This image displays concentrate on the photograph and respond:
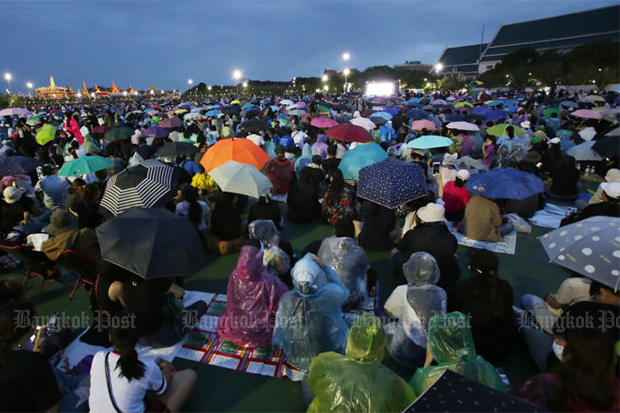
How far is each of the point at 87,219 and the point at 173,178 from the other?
1416 millimetres

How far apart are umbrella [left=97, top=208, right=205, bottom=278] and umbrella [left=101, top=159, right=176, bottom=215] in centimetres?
139

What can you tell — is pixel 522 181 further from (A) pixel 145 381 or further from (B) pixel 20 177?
(B) pixel 20 177

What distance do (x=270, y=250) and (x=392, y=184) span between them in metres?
2.15

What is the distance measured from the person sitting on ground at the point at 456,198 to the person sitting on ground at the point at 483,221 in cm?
46

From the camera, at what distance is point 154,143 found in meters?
9.82

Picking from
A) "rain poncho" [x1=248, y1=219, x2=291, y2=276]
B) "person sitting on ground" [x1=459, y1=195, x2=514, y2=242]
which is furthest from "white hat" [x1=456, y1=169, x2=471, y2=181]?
"rain poncho" [x1=248, y1=219, x2=291, y2=276]

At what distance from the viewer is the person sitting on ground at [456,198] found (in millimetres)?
6516

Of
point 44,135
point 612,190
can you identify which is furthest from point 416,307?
point 44,135

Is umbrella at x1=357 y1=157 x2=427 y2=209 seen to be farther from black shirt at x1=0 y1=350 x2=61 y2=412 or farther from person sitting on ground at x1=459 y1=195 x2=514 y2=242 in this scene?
black shirt at x1=0 y1=350 x2=61 y2=412

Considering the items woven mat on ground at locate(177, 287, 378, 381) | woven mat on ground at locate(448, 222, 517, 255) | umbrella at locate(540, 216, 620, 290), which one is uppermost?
umbrella at locate(540, 216, 620, 290)

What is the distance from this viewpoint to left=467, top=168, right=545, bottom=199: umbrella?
5.26m

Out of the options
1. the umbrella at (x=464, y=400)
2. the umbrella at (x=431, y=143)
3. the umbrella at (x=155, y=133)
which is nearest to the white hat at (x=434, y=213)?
the umbrella at (x=464, y=400)

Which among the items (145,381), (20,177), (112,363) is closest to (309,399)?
(145,381)

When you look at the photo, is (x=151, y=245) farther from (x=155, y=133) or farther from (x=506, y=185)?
(x=155, y=133)
